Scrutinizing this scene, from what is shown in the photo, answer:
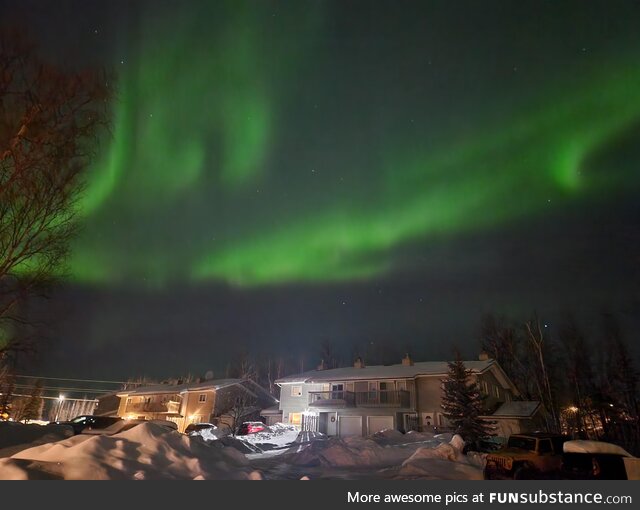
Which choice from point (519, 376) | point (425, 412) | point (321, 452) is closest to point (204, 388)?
point (425, 412)

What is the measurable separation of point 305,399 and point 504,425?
18.5 metres

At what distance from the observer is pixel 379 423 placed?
34.2m

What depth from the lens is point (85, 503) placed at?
6.98 m

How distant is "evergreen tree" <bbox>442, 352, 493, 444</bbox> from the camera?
1070 inches

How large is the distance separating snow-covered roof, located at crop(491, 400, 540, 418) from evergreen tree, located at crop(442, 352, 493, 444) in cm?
241

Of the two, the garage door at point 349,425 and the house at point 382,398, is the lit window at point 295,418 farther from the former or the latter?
the garage door at point 349,425

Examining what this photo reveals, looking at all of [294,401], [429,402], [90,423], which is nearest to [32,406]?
[294,401]

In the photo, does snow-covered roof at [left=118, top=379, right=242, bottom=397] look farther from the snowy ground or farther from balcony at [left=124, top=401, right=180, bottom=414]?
the snowy ground

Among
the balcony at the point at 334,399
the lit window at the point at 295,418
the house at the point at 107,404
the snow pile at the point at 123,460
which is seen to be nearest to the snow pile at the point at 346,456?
the snow pile at the point at 123,460

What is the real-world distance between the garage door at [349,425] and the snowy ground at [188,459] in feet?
42.1

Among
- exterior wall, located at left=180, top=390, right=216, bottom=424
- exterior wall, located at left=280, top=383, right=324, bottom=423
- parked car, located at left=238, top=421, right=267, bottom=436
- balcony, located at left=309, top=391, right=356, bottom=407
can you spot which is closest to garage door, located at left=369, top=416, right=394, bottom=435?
balcony, located at left=309, top=391, right=356, bottom=407

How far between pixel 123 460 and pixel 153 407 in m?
44.7

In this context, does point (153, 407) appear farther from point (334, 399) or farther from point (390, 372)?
point (390, 372)

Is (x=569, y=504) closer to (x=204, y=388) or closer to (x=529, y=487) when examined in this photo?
(x=529, y=487)
